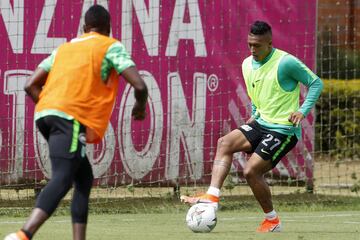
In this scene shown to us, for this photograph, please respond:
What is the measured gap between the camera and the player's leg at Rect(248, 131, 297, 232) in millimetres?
10758

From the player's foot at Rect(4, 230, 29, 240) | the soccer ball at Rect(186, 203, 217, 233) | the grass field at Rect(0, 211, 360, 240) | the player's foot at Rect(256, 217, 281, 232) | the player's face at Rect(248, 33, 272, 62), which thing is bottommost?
the grass field at Rect(0, 211, 360, 240)

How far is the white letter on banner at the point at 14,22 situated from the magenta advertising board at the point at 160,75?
0.04ft

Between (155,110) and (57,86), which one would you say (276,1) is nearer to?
(155,110)

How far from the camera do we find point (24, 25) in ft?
43.9

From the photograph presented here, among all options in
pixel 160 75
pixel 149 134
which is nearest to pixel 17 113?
pixel 149 134

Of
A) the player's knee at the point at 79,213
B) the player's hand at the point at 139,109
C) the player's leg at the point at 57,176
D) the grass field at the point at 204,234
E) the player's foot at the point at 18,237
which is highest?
the player's hand at the point at 139,109

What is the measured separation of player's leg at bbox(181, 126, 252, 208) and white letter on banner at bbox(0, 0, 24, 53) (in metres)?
3.66

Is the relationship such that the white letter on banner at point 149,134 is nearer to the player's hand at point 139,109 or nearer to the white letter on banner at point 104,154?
the white letter on banner at point 104,154

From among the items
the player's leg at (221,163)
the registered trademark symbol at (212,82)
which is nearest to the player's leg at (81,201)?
the player's leg at (221,163)

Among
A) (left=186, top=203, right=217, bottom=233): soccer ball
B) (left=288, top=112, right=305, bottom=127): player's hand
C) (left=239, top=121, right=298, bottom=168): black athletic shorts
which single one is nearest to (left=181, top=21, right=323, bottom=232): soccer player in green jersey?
(left=239, top=121, right=298, bottom=168): black athletic shorts

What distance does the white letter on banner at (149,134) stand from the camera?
14.0 m

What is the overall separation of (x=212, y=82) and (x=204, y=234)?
447cm

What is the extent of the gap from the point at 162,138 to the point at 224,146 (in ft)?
11.7

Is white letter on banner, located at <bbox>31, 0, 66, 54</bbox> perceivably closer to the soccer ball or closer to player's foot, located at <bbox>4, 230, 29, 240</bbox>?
the soccer ball
